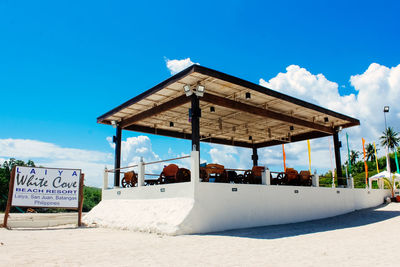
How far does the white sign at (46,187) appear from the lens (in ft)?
36.9

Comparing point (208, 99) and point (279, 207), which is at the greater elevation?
point (208, 99)

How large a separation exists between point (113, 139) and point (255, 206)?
784 cm

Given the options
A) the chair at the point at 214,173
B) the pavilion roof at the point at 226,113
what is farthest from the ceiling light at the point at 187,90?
the chair at the point at 214,173

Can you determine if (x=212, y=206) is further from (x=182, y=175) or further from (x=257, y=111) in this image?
(x=257, y=111)

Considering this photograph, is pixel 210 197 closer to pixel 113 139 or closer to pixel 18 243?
pixel 18 243

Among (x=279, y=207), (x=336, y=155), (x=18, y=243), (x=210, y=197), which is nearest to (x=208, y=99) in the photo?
(x=210, y=197)

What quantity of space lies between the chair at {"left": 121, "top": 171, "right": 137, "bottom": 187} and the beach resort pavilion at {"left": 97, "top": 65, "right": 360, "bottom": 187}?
0.72 m

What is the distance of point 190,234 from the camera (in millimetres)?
8891

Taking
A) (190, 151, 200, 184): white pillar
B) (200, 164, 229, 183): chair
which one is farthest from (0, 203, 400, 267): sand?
(200, 164, 229, 183): chair

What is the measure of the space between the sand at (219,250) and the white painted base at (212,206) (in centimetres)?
65

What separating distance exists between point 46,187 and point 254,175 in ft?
24.8

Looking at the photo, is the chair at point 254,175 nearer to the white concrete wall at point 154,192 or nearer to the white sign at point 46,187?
the white concrete wall at point 154,192

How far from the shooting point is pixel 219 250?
21.5 ft

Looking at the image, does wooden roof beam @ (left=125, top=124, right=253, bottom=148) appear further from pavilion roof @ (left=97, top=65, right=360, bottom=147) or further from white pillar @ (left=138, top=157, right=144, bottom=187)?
white pillar @ (left=138, top=157, right=144, bottom=187)
